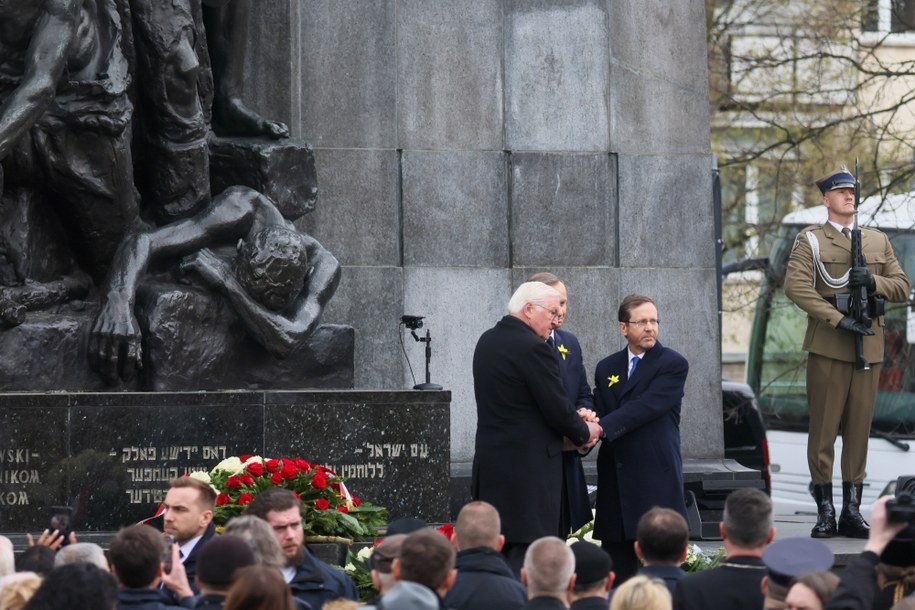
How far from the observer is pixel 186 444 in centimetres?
1117

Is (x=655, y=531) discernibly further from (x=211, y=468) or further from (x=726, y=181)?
(x=726, y=181)

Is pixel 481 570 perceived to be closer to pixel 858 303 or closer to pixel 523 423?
pixel 523 423

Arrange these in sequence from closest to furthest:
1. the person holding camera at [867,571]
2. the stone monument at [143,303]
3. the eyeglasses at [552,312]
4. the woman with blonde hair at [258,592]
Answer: the woman with blonde hair at [258,592] < the person holding camera at [867,571] < the eyeglasses at [552,312] < the stone monument at [143,303]

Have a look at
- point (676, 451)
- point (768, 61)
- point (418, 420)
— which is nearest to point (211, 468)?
point (418, 420)

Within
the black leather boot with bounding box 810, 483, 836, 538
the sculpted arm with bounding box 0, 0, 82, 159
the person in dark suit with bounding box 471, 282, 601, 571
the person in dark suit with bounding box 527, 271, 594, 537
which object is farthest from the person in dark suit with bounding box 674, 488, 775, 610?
the sculpted arm with bounding box 0, 0, 82, 159

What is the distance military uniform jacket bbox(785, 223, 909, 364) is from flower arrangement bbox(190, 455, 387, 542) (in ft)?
11.6

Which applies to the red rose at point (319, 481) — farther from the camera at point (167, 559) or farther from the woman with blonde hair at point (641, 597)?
the woman with blonde hair at point (641, 597)

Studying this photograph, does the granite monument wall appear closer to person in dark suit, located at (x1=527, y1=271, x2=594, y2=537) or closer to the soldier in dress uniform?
the soldier in dress uniform

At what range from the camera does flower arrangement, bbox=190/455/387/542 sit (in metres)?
10.4

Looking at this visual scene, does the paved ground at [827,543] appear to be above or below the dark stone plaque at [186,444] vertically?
below

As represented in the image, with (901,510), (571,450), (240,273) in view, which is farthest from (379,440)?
(901,510)

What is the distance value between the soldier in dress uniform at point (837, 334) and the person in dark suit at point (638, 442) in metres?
2.27

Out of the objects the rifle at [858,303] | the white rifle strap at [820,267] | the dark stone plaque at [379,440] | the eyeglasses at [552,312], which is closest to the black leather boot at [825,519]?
the rifle at [858,303]

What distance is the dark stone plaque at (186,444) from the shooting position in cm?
1088
